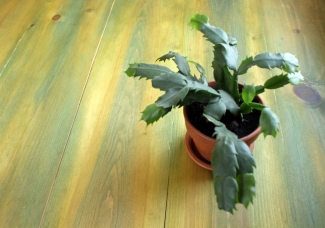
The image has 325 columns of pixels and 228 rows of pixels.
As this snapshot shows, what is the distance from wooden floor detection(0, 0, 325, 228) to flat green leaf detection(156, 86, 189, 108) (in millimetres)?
317

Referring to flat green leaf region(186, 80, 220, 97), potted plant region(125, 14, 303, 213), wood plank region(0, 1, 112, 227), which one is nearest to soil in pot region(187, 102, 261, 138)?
potted plant region(125, 14, 303, 213)

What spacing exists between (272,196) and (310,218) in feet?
0.33

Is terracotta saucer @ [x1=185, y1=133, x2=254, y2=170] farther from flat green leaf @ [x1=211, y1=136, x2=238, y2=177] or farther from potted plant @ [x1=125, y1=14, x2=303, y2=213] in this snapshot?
flat green leaf @ [x1=211, y1=136, x2=238, y2=177]

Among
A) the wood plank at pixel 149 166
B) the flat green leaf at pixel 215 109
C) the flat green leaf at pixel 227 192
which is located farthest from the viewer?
the wood plank at pixel 149 166

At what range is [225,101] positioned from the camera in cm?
73

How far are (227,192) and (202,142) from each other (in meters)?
0.20

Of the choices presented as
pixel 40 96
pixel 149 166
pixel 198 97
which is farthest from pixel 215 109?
pixel 40 96

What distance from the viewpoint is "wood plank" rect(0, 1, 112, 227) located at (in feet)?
2.94

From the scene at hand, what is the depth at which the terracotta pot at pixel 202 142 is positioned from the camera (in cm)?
74

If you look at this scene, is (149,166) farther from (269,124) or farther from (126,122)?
(269,124)

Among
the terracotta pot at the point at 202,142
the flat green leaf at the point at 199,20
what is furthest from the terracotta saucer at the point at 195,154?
the flat green leaf at the point at 199,20

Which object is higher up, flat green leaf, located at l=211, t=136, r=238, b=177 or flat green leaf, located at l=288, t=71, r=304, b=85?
flat green leaf, located at l=288, t=71, r=304, b=85

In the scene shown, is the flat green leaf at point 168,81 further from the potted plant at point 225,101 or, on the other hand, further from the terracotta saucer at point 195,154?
the terracotta saucer at point 195,154

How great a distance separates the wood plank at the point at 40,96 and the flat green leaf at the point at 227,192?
0.53m
